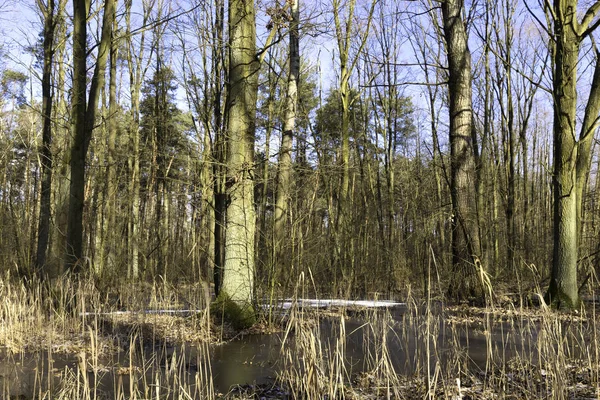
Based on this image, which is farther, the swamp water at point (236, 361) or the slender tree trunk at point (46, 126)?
the slender tree trunk at point (46, 126)

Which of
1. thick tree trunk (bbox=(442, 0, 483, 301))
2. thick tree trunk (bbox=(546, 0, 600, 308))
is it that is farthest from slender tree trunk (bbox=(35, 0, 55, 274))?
thick tree trunk (bbox=(546, 0, 600, 308))

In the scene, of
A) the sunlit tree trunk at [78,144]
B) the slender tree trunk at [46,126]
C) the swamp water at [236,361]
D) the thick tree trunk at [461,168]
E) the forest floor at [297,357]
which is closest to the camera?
the forest floor at [297,357]

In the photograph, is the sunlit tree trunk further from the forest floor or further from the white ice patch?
the white ice patch

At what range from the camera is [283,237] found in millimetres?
7125

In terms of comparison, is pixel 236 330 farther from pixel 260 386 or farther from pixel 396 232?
pixel 396 232

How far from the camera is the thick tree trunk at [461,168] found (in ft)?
29.2

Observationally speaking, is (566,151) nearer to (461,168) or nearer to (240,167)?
(461,168)

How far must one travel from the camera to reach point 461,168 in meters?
9.09

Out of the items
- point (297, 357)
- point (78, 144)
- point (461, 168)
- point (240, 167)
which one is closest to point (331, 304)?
point (240, 167)

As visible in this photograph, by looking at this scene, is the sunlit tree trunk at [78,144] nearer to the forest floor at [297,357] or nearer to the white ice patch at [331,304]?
the forest floor at [297,357]

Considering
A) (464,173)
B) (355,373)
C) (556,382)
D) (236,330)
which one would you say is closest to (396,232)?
(464,173)

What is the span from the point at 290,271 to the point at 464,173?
4288 mm

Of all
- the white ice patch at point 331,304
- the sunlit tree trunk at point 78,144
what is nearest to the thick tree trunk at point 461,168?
the white ice patch at point 331,304

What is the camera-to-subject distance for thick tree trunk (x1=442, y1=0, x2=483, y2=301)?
351 inches
